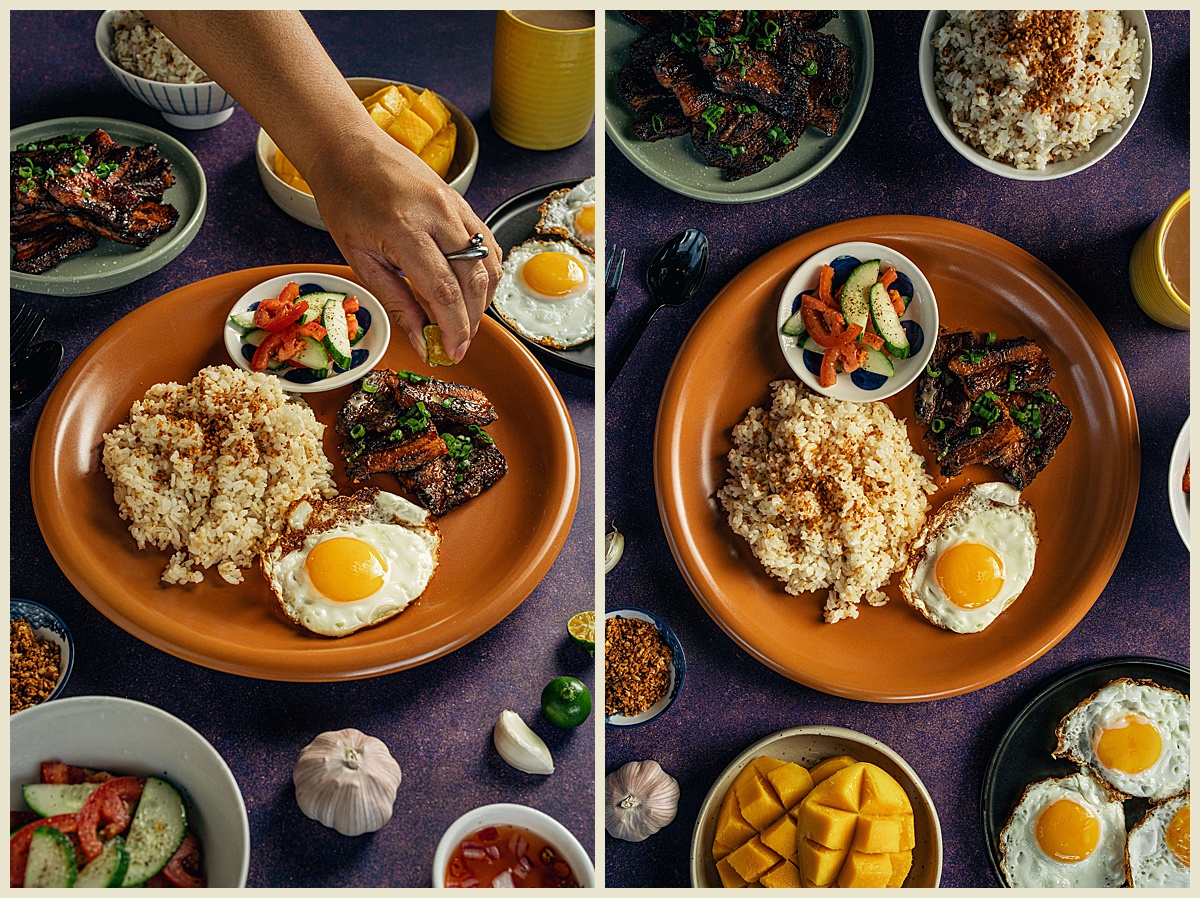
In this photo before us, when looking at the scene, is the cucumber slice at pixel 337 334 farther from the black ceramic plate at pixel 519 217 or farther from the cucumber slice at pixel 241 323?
the black ceramic plate at pixel 519 217

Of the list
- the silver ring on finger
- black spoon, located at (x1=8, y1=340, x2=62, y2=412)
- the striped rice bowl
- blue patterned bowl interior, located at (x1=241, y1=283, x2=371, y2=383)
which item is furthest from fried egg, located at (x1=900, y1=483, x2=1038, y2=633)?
black spoon, located at (x1=8, y1=340, x2=62, y2=412)

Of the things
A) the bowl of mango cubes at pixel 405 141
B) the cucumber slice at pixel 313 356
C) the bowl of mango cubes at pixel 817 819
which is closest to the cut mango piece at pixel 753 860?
the bowl of mango cubes at pixel 817 819

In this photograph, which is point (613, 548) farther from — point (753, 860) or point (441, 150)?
point (441, 150)

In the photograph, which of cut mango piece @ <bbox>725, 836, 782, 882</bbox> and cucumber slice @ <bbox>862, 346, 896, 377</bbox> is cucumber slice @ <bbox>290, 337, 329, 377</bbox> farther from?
cut mango piece @ <bbox>725, 836, 782, 882</bbox>

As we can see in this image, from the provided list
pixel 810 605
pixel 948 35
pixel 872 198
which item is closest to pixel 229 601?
pixel 810 605

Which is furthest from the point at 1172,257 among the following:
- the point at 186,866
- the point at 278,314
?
the point at 186,866
